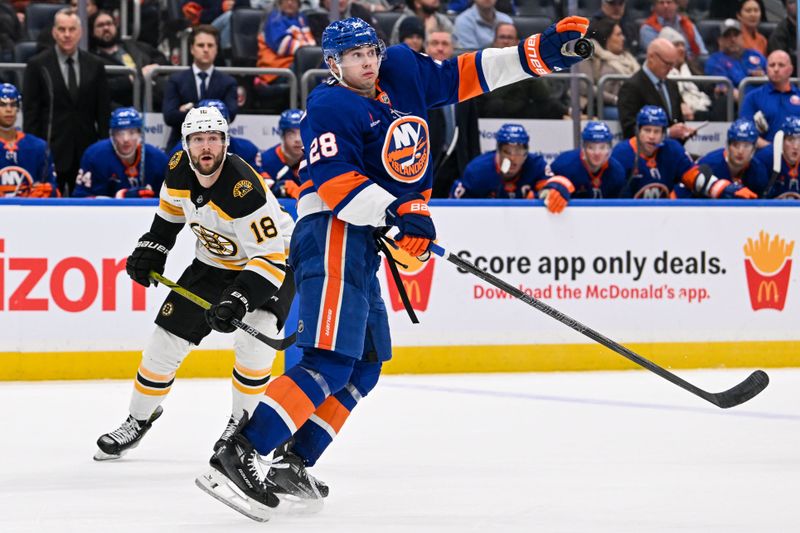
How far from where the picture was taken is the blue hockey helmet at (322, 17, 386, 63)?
350 cm

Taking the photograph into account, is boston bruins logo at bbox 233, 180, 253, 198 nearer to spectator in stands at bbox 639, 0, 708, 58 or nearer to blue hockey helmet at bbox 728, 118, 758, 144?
blue hockey helmet at bbox 728, 118, 758, 144

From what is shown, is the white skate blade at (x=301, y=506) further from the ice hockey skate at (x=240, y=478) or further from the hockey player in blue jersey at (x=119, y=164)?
the hockey player in blue jersey at (x=119, y=164)

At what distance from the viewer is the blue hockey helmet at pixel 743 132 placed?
7.36 m

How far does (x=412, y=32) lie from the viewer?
7.56m

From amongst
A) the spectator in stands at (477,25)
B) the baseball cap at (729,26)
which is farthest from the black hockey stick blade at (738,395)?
the baseball cap at (729,26)

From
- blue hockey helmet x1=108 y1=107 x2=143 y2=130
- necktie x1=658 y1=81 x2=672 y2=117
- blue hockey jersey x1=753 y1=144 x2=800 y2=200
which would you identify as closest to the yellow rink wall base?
blue hockey jersey x1=753 y1=144 x2=800 y2=200

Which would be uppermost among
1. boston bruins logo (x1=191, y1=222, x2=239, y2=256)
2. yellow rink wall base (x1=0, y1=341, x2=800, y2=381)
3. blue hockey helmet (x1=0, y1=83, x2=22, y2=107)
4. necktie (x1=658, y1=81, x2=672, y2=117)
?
necktie (x1=658, y1=81, x2=672, y2=117)

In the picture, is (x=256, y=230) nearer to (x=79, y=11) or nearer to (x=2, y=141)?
(x=2, y=141)

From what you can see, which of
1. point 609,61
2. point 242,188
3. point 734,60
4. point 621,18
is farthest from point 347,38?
point 734,60

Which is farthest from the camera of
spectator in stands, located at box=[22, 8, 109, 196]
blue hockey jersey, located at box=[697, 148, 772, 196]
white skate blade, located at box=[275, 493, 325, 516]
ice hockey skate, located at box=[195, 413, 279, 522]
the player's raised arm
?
blue hockey jersey, located at box=[697, 148, 772, 196]

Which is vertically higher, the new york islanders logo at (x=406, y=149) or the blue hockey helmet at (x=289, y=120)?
the new york islanders logo at (x=406, y=149)

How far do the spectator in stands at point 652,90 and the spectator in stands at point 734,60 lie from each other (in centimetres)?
92

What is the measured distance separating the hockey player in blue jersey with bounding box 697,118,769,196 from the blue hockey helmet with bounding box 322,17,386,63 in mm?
4314

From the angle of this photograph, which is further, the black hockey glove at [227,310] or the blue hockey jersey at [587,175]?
the blue hockey jersey at [587,175]
